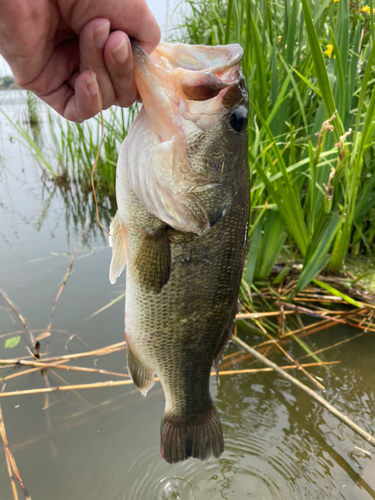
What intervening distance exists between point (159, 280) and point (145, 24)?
2.62ft

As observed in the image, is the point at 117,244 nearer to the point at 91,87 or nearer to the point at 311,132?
the point at 91,87

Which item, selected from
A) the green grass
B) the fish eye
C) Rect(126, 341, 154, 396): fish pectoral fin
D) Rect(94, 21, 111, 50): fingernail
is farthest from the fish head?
the green grass

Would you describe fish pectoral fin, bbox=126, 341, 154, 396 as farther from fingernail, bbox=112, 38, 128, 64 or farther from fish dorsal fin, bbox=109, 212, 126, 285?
fingernail, bbox=112, 38, 128, 64

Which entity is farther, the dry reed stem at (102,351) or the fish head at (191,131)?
the dry reed stem at (102,351)

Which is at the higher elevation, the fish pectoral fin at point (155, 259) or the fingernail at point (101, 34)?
the fingernail at point (101, 34)

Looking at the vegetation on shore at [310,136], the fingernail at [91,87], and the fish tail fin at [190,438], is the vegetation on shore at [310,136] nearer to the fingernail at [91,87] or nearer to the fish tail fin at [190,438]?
the fingernail at [91,87]

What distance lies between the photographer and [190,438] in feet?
4.93

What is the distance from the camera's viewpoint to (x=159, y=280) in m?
1.30

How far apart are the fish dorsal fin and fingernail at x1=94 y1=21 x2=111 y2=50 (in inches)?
21.6

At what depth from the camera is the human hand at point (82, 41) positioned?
1016 millimetres

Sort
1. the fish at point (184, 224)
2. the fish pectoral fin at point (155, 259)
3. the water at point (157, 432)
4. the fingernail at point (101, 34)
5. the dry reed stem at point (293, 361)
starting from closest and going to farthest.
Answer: the fingernail at point (101, 34), the fish at point (184, 224), the fish pectoral fin at point (155, 259), the water at point (157, 432), the dry reed stem at point (293, 361)

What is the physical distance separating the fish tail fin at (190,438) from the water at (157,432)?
0.29 metres

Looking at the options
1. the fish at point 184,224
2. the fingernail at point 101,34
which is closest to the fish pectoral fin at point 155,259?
the fish at point 184,224

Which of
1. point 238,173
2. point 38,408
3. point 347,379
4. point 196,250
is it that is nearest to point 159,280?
point 196,250
